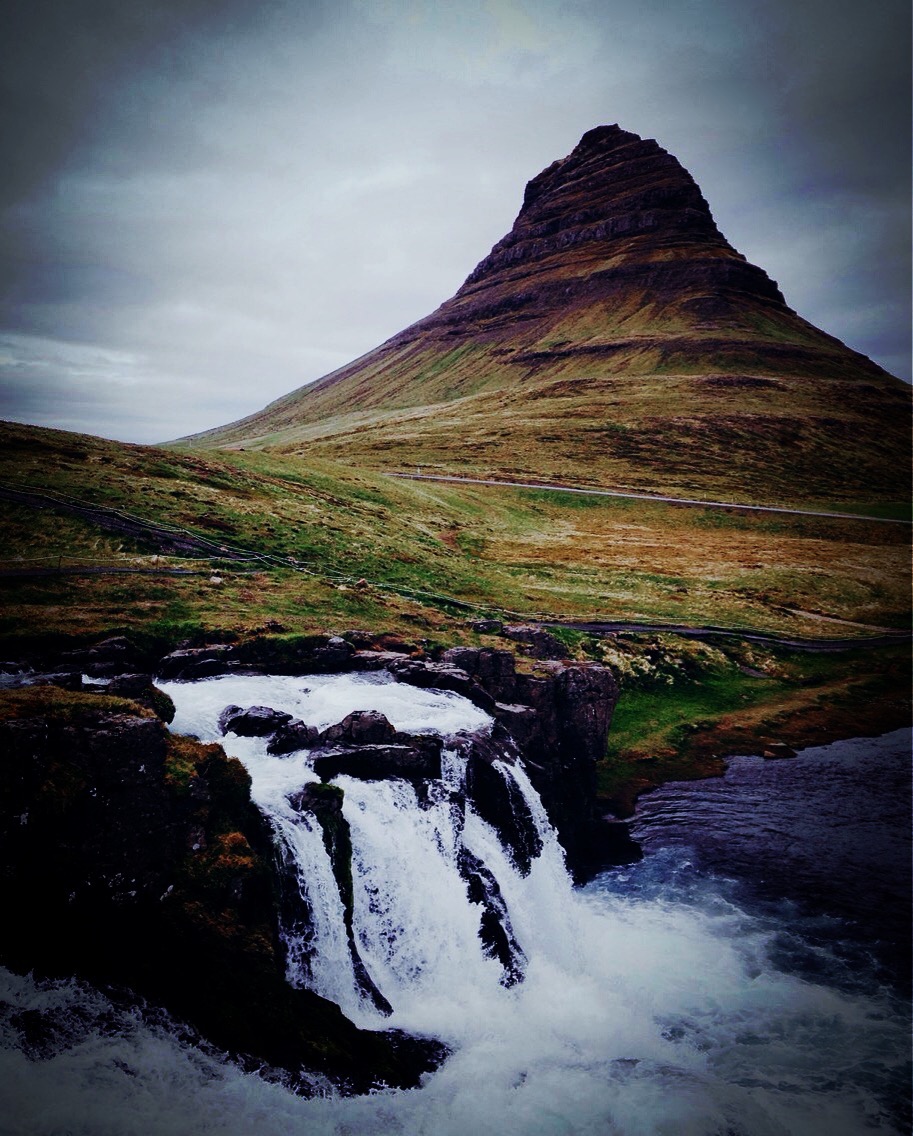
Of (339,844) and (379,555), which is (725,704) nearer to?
(379,555)

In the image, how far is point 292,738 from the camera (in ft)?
81.3

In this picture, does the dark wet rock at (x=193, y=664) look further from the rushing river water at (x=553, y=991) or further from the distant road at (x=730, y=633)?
the distant road at (x=730, y=633)

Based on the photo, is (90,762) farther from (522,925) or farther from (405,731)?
(522,925)

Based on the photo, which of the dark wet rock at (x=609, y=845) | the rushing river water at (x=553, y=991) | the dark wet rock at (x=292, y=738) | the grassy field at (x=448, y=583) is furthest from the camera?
the grassy field at (x=448, y=583)

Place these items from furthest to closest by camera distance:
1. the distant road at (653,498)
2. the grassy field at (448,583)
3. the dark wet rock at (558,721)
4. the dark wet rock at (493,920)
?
the distant road at (653,498) → the grassy field at (448,583) → the dark wet rock at (558,721) → the dark wet rock at (493,920)

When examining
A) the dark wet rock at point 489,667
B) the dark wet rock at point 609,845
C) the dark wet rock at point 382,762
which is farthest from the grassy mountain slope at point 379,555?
the dark wet rock at point 609,845

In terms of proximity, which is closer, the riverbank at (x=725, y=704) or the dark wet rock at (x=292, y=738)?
the dark wet rock at (x=292, y=738)

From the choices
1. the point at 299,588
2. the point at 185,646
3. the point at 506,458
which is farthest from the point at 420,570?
the point at 506,458

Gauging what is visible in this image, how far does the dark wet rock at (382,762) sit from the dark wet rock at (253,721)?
2.69 m

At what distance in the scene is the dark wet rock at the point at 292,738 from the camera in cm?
2453

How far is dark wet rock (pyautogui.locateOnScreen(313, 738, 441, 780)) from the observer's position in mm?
24234

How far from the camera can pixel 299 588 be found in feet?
143

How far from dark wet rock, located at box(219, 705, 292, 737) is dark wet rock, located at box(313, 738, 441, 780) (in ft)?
8.84

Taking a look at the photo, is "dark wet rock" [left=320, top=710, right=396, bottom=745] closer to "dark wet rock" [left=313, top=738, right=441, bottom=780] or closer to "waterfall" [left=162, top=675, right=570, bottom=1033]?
"dark wet rock" [left=313, top=738, right=441, bottom=780]
